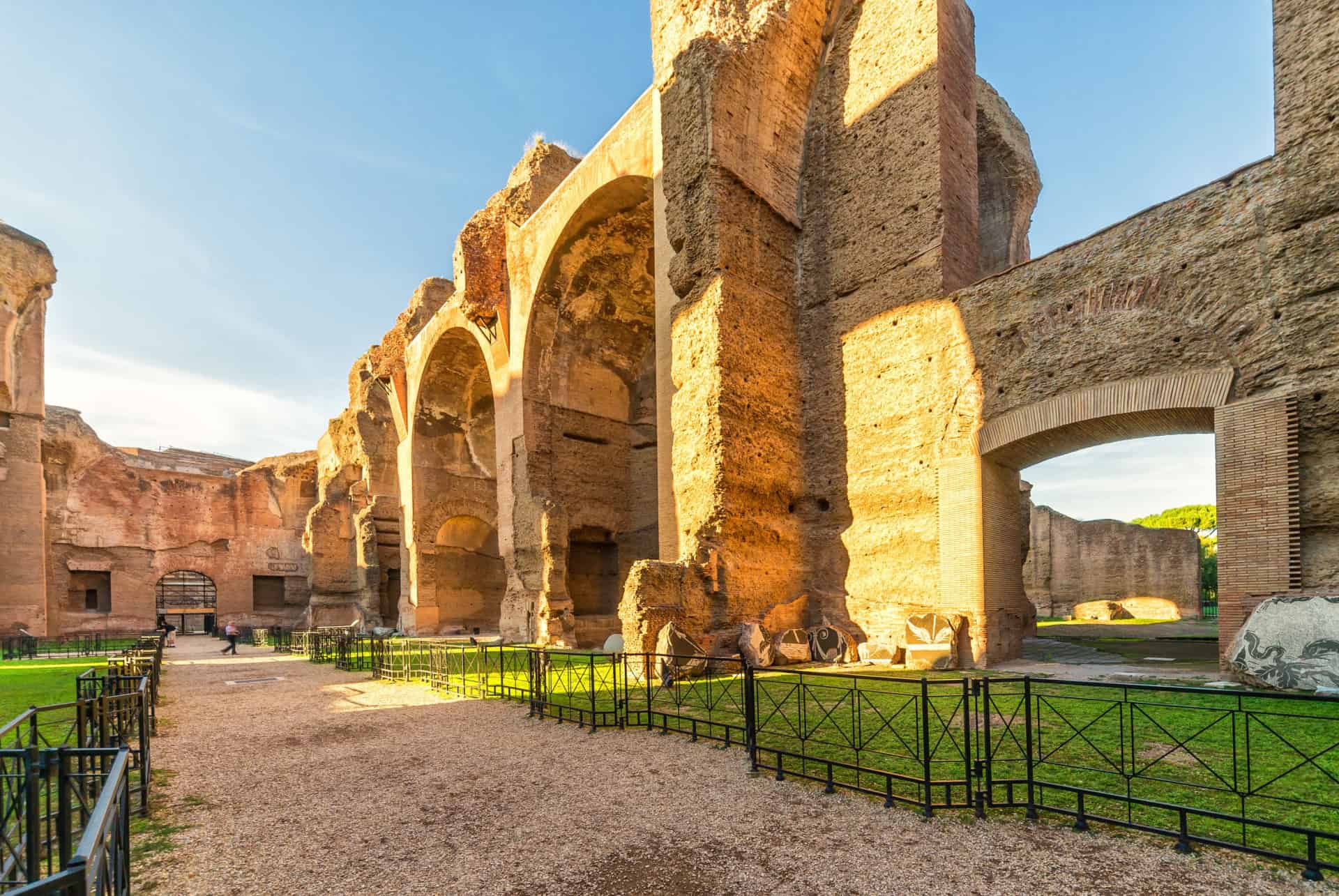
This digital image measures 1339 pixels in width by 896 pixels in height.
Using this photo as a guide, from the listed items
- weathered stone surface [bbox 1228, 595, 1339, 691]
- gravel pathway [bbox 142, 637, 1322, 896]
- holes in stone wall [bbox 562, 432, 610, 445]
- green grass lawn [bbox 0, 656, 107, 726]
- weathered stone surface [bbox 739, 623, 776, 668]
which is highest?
holes in stone wall [bbox 562, 432, 610, 445]

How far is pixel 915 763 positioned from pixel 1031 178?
14.6 meters

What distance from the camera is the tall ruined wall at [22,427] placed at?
20359 mm

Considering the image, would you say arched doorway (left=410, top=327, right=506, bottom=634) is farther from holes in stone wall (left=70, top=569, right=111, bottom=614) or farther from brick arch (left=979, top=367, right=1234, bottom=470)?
brick arch (left=979, top=367, right=1234, bottom=470)

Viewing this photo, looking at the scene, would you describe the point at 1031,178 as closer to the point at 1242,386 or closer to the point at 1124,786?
the point at 1242,386

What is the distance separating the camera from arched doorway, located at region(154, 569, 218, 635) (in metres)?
30.5

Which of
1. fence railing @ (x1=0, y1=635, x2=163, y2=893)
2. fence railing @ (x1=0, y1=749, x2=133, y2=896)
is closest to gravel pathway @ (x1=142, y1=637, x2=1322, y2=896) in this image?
fence railing @ (x1=0, y1=635, x2=163, y2=893)

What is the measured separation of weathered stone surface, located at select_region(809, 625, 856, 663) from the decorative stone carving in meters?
1.22

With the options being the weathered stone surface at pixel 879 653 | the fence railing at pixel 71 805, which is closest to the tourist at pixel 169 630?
the fence railing at pixel 71 805

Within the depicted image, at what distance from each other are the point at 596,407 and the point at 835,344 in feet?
26.8

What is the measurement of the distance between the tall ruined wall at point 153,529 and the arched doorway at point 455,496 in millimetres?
12874

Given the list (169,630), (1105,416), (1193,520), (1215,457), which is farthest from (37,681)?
(1193,520)

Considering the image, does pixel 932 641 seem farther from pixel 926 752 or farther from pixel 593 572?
pixel 593 572

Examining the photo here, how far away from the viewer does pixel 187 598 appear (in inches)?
1258

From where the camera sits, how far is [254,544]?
29.8m
